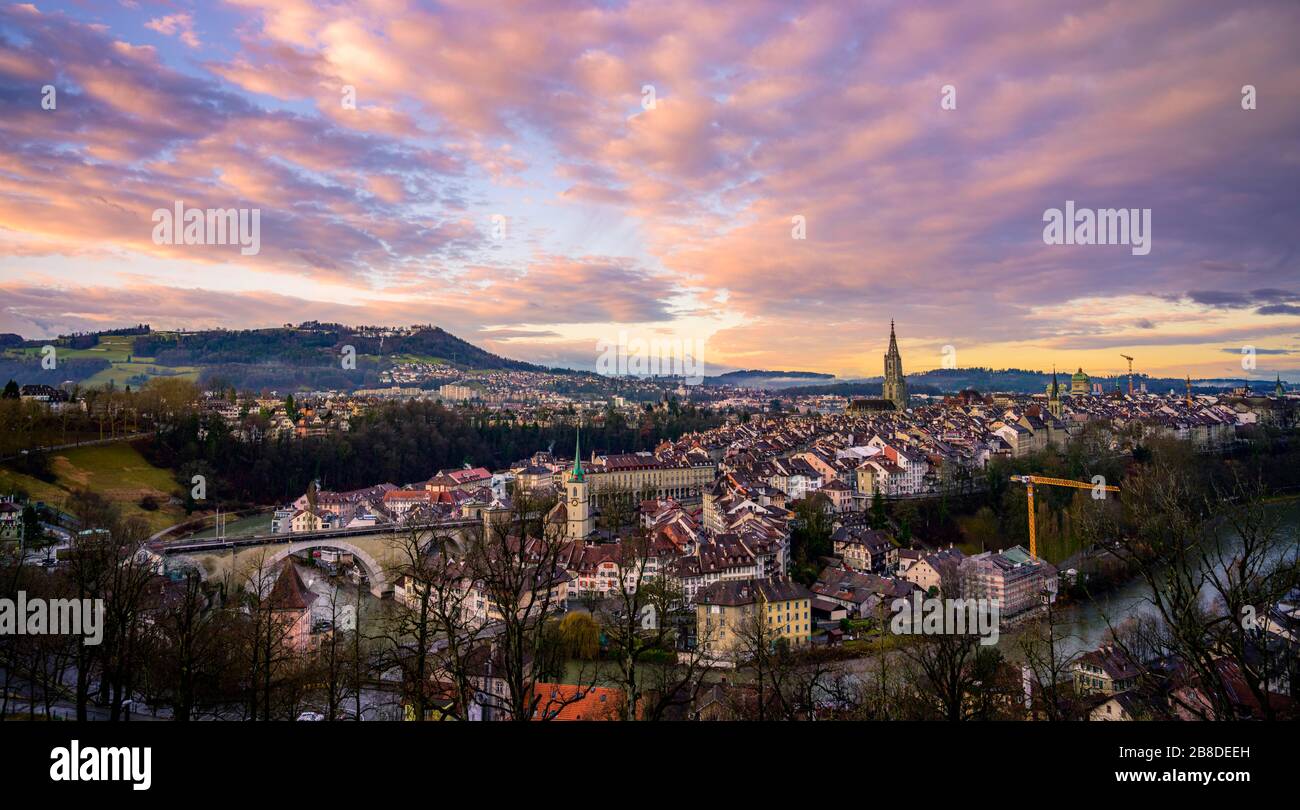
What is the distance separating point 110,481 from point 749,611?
20989 millimetres

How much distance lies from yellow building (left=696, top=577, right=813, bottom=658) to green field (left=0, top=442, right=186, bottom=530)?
56.4 feet

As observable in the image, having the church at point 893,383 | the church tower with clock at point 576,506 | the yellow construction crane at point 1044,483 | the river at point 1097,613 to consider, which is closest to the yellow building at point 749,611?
the river at point 1097,613

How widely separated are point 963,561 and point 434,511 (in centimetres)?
1440

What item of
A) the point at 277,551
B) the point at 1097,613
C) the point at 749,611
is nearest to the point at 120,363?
the point at 277,551

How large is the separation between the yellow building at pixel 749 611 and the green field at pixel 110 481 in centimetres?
1719

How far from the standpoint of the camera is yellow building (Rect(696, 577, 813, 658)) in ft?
43.6

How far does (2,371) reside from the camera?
57.9m

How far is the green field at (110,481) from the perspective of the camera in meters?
21.2

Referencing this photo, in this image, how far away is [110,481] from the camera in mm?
24047

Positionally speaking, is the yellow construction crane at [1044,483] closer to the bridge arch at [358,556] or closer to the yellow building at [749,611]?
the yellow building at [749,611]

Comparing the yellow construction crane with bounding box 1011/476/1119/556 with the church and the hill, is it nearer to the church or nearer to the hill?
the church

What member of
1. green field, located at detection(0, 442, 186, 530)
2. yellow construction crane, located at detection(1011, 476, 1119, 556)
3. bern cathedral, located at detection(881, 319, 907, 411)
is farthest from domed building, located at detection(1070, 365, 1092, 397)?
green field, located at detection(0, 442, 186, 530)
